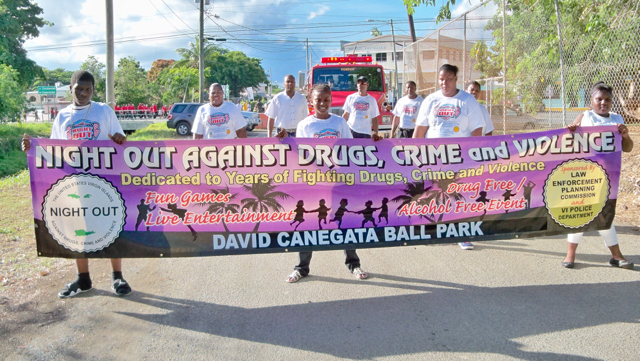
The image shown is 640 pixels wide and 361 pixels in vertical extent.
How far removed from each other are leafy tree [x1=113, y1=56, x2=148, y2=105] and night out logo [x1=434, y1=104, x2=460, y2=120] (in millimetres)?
52020

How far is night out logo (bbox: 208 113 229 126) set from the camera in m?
6.92

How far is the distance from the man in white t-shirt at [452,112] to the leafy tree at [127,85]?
171ft

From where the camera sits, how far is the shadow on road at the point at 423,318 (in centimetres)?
357

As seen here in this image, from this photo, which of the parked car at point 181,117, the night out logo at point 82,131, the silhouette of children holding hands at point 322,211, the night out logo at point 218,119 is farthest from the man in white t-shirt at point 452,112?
the parked car at point 181,117

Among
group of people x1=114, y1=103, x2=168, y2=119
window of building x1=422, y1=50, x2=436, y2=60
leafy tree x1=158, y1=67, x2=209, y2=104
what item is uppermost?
leafy tree x1=158, y1=67, x2=209, y2=104

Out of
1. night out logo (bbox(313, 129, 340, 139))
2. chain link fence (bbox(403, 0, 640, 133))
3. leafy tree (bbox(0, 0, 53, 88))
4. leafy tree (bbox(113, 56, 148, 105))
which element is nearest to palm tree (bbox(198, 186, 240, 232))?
night out logo (bbox(313, 129, 340, 139))

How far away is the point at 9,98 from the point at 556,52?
1987cm

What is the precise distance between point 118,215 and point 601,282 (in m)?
4.60

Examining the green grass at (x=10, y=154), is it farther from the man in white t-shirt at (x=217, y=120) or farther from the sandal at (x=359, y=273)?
the sandal at (x=359, y=273)

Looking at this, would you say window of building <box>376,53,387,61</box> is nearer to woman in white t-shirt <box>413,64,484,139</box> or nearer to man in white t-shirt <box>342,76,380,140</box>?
man in white t-shirt <box>342,76,380,140</box>

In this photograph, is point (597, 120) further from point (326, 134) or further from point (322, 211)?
point (322, 211)

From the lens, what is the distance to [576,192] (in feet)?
16.1

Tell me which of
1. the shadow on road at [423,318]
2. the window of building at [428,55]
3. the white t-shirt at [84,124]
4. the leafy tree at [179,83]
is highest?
the leafy tree at [179,83]

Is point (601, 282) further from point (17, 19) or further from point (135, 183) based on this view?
point (17, 19)
